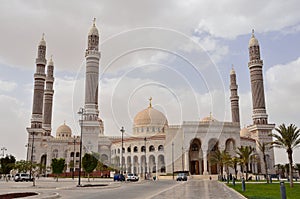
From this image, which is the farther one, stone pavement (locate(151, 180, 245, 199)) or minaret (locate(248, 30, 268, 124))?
minaret (locate(248, 30, 268, 124))

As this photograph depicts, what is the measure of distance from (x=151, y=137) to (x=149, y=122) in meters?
6.61

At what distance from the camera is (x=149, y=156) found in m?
64.1

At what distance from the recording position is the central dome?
70.4 m

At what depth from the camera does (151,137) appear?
6506 centimetres

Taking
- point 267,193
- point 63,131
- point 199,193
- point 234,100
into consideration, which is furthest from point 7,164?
point 234,100

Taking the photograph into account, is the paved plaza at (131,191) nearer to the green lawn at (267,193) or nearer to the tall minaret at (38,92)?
the green lawn at (267,193)

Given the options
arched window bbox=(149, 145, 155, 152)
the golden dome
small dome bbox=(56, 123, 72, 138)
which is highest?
the golden dome

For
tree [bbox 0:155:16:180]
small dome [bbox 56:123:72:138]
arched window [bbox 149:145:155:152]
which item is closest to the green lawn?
tree [bbox 0:155:16:180]

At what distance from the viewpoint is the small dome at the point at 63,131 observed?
82.1 m

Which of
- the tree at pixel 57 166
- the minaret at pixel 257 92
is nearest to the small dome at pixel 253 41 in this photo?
the minaret at pixel 257 92

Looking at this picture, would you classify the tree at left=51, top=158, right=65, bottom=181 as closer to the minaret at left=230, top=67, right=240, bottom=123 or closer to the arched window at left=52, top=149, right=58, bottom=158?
the arched window at left=52, top=149, right=58, bottom=158

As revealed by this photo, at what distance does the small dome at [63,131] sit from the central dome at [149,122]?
20.8 meters

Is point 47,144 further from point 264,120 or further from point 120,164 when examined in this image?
point 264,120

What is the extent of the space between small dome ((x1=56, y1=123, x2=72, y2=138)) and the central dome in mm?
20777
